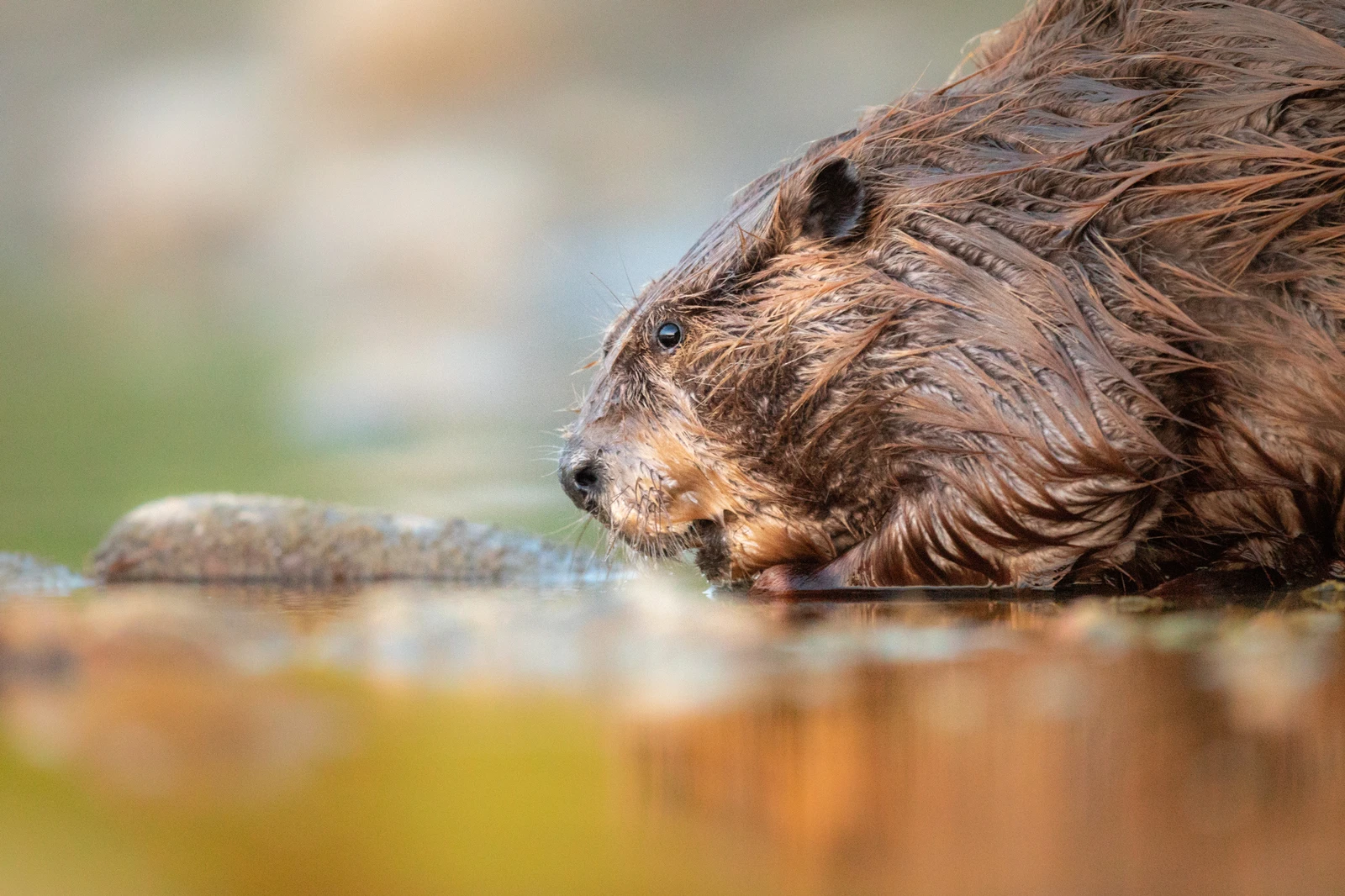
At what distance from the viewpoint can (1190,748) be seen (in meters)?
0.52

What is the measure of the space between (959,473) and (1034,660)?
0.47 meters

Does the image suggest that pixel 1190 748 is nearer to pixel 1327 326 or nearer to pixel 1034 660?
pixel 1034 660

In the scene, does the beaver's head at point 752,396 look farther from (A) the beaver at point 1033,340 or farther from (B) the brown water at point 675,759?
(B) the brown water at point 675,759

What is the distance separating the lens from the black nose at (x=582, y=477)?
136 centimetres

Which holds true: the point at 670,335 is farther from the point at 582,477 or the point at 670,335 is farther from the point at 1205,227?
the point at 1205,227

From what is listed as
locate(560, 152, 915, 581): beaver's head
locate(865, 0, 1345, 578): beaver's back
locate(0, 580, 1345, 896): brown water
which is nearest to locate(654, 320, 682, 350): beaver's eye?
locate(560, 152, 915, 581): beaver's head

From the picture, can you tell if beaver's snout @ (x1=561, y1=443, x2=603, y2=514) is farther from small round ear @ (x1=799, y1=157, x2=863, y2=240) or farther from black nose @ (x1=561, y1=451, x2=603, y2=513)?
small round ear @ (x1=799, y1=157, x2=863, y2=240)

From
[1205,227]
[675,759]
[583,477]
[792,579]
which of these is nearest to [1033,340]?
[1205,227]

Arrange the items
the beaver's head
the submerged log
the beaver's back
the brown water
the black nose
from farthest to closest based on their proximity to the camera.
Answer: the submerged log → the black nose → the beaver's head → the beaver's back → the brown water

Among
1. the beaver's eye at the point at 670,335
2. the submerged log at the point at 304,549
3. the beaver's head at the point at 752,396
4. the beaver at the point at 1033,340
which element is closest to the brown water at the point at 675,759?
the beaver at the point at 1033,340

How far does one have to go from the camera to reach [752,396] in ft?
4.25

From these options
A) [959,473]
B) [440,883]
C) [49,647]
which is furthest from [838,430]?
[440,883]

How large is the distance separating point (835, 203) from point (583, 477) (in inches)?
17.2

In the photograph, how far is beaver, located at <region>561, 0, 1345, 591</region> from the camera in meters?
1.14
